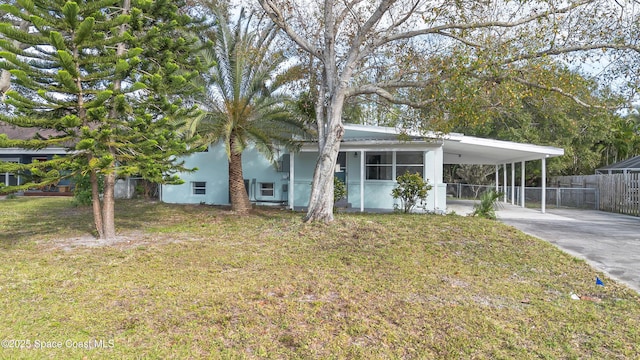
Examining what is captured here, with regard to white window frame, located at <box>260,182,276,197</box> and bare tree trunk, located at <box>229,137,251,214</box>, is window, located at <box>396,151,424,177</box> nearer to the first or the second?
white window frame, located at <box>260,182,276,197</box>

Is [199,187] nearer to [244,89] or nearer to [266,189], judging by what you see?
[266,189]

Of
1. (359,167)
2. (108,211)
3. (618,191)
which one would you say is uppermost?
(359,167)

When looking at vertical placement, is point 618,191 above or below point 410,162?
below

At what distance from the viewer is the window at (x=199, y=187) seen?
16.8 meters

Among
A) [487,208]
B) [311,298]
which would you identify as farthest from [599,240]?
[311,298]

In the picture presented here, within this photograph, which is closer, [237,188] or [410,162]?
[237,188]

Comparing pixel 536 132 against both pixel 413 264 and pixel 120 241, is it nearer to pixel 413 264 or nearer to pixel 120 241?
pixel 413 264

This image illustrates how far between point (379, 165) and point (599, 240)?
765cm

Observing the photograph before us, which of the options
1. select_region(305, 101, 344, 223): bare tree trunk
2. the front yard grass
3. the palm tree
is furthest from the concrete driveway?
the palm tree

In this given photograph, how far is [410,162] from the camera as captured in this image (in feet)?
49.3

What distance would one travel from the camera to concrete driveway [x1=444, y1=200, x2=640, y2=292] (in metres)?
6.31

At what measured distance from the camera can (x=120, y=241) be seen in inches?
322

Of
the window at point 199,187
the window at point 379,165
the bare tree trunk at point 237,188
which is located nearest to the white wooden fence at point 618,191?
the window at point 379,165

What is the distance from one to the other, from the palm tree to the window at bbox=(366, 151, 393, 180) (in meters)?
3.98
